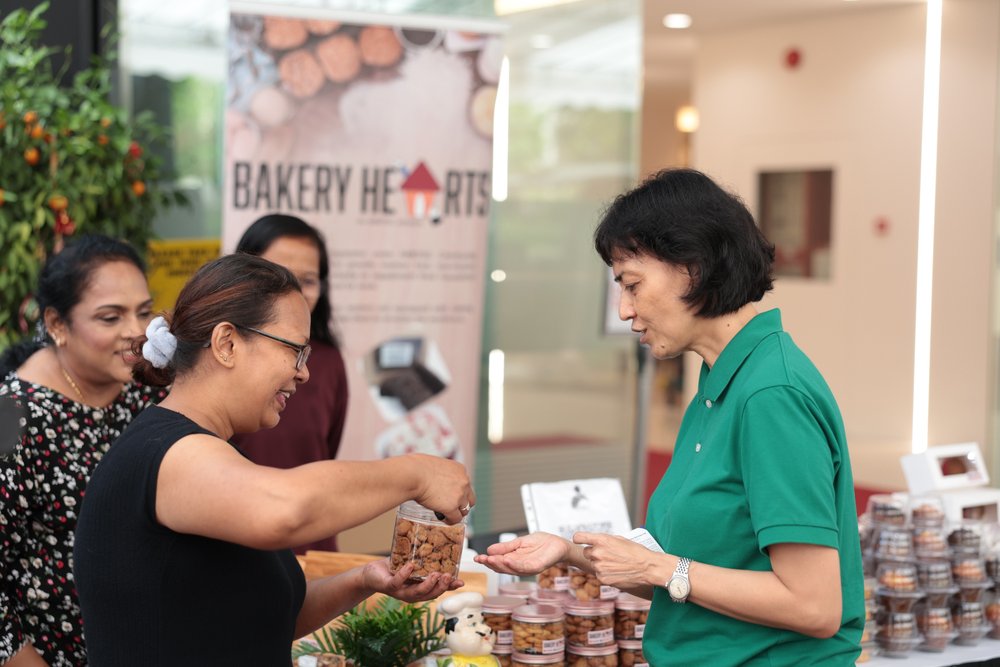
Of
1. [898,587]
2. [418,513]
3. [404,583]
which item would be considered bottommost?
[898,587]

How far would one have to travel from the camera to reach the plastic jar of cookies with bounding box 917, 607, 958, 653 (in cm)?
282

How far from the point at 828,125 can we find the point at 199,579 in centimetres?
868

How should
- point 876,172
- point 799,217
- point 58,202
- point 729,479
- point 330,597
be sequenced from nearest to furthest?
point 729,479 → point 330,597 → point 58,202 → point 876,172 → point 799,217

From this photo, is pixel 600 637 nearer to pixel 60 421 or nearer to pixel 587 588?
pixel 587 588

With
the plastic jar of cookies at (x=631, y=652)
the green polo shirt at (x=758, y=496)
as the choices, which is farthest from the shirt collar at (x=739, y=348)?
the plastic jar of cookies at (x=631, y=652)

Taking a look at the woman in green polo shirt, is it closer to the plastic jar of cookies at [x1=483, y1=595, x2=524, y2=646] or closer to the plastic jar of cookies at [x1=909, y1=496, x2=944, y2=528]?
the plastic jar of cookies at [x1=483, y1=595, x2=524, y2=646]

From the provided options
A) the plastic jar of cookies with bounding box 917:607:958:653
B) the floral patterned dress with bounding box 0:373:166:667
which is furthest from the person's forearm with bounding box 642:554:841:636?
the plastic jar of cookies with bounding box 917:607:958:653

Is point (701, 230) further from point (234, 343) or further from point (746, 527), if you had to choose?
point (234, 343)

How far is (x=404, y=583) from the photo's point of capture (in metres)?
1.78

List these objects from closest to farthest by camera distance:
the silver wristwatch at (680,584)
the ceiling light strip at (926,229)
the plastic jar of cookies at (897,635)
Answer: the silver wristwatch at (680,584) < the plastic jar of cookies at (897,635) < the ceiling light strip at (926,229)

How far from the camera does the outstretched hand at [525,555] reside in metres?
1.78

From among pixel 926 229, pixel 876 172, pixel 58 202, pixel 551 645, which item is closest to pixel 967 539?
pixel 551 645

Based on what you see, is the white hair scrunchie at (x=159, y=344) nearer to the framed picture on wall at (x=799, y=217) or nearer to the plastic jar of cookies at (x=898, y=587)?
the plastic jar of cookies at (x=898, y=587)

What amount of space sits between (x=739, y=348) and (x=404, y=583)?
0.62 meters
